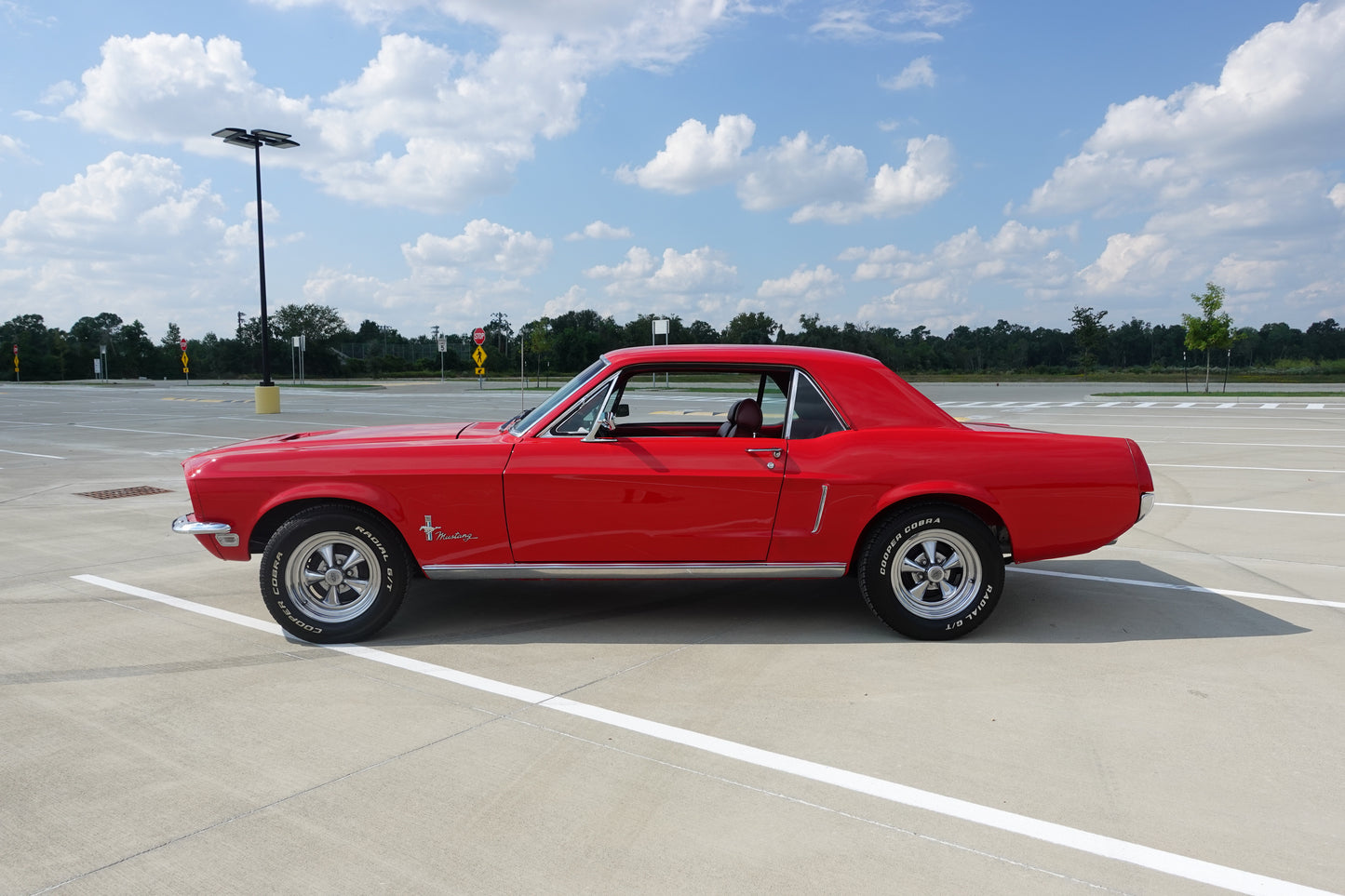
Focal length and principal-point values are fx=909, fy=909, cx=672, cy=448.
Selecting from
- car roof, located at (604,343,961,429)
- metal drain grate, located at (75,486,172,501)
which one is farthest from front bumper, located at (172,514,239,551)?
metal drain grate, located at (75,486,172,501)

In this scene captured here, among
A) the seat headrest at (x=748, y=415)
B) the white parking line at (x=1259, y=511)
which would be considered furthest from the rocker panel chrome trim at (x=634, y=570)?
the white parking line at (x=1259, y=511)

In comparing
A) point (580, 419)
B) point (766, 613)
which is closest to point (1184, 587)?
point (766, 613)

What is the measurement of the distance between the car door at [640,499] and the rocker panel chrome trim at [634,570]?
0.10 feet

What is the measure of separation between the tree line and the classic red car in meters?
57.0

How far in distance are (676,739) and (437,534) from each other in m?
1.82

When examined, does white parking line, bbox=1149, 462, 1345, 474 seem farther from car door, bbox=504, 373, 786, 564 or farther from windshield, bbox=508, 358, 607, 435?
windshield, bbox=508, 358, 607, 435

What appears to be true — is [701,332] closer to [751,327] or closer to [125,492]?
[751,327]

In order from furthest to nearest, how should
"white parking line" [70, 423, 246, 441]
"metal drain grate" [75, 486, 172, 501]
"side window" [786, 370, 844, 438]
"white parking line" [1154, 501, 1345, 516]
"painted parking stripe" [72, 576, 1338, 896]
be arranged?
"white parking line" [70, 423, 246, 441] < "metal drain grate" [75, 486, 172, 501] < "white parking line" [1154, 501, 1345, 516] < "side window" [786, 370, 844, 438] < "painted parking stripe" [72, 576, 1338, 896]

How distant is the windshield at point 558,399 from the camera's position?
4828 mm

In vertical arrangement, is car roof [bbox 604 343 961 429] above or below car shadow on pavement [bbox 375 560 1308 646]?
above

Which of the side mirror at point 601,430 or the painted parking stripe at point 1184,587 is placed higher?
the side mirror at point 601,430

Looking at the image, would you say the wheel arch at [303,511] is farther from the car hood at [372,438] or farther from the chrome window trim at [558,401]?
the chrome window trim at [558,401]

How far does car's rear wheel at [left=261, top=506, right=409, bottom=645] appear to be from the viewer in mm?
4641

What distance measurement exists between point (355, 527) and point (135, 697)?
1.21m
